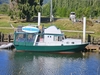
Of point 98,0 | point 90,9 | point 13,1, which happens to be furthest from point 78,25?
point 98,0

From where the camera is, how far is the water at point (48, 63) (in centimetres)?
4434

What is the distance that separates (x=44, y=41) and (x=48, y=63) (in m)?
10.6

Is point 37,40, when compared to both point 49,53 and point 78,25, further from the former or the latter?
point 78,25

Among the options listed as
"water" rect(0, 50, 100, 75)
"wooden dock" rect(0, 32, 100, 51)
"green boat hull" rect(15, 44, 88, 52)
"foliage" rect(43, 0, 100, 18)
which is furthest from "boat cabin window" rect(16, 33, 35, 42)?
"foliage" rect(43, 0, 100, 18)

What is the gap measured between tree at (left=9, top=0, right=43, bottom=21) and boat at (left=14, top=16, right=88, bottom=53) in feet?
69.9

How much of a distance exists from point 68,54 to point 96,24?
22.5 meters

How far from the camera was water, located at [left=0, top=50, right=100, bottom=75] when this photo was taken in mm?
44344

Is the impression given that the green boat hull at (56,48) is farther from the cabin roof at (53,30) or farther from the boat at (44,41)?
the cabin roof at (53,30)

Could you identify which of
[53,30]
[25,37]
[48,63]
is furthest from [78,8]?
[48,63]

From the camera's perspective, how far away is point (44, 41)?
6197cm

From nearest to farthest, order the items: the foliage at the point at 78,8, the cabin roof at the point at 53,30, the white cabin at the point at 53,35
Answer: the white cabin at the point at 53,35 < the cabin roof at the point at 53,30 < the foliage at the point at 78,8

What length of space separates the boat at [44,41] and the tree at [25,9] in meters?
21.3

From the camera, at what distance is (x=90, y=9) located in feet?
367

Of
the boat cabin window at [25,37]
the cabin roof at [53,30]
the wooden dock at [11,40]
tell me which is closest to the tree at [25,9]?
the wooden dock at [11,40]
